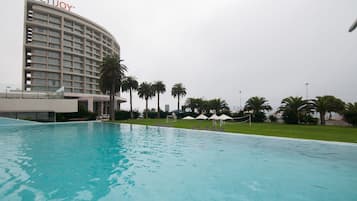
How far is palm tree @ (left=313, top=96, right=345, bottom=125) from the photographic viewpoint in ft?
97.6

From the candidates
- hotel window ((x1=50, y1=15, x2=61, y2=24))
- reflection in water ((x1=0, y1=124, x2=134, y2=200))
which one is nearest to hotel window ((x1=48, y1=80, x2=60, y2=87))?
hotel window ((x1=50, y1=15, x2=61, y2=24))

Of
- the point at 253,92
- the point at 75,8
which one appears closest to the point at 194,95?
the point at 253,92

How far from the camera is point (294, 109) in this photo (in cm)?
3225

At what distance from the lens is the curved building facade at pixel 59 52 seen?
46031 millimetres

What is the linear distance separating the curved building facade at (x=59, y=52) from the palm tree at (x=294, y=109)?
45845 millimetres

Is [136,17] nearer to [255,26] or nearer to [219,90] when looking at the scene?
[255,26]

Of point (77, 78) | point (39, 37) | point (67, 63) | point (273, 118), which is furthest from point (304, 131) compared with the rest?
point (39, 37)

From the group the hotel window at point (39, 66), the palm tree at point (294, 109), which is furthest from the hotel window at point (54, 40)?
the palm tree at point (294, 109)

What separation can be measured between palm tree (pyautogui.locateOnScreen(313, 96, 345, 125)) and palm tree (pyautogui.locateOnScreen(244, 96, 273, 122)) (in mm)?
7603

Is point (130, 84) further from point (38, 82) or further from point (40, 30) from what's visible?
point (40, 30)

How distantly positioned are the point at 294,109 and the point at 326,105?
14.8 feet

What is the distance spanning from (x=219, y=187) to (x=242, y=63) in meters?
27.8

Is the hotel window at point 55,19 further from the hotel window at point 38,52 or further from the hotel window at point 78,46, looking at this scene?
the hotel window at point 38,52

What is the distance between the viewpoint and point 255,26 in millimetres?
23094
